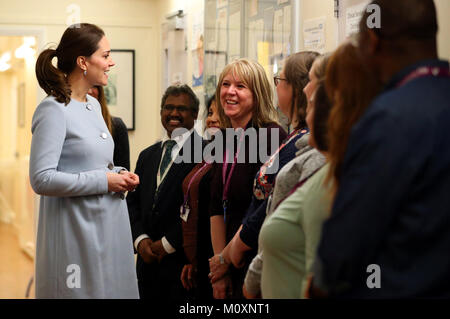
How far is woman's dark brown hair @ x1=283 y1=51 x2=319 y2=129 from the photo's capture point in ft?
6.92

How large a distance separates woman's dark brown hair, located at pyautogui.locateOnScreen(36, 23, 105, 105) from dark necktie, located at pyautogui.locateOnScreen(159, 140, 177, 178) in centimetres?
84

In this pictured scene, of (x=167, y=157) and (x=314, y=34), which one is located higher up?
(x=314, y=34)

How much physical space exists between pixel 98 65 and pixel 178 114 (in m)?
0.79

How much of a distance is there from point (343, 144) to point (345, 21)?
55.0 inches

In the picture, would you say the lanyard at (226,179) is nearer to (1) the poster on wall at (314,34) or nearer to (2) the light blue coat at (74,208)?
(2) the light blue coat at (74,208)

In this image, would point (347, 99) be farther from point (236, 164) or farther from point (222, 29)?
point (222, 29)

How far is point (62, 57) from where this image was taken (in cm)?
238

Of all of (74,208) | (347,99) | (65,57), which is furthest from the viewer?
(65,57)

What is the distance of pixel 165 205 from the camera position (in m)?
3.01

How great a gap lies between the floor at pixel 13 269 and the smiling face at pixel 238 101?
3.22m

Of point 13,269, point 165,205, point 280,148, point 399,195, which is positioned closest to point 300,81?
point 280,148

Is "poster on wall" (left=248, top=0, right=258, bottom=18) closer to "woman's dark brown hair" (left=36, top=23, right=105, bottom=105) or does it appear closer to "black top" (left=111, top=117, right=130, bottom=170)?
"black top" (left=111, top=117, right=130, bottom=170)

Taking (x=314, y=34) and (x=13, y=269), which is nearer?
(x=314, y=34)

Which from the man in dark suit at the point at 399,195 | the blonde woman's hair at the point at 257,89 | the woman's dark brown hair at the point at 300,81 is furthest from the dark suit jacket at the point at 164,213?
the man in dark suit at the point at 399,195
